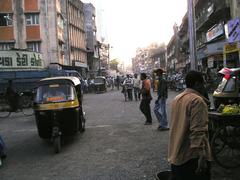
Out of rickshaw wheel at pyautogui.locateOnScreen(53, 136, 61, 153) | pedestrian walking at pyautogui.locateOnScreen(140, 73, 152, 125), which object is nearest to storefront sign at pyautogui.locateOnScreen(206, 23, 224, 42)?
pedestrian walking at pyautogui.locateOnScreen(140, 73, 152, 125)

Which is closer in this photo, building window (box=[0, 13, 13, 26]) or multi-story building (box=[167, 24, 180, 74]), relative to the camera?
building window (box=[0, 13, 13, 26])

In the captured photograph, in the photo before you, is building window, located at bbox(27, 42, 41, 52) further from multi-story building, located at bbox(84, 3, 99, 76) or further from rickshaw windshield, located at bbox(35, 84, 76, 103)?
rickshaw windshield, located at bbox(35, 84, 76, 103)

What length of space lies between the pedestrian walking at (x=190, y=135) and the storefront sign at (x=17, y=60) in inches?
984

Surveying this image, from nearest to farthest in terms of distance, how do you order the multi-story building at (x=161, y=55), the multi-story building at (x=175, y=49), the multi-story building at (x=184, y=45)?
the multi-story building at (x=184, y=45), the multi-story building at (x=175, y=49), the multi-story building at (x=161, y=55)

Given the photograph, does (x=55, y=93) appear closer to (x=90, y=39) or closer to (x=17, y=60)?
(x=17, y=60)

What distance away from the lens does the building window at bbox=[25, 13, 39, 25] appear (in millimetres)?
43562

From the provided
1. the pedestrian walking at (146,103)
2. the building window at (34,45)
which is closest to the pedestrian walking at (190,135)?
the pedestrian walking at (146,103)

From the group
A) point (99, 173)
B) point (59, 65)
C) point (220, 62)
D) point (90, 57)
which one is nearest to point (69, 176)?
point (99, 173)

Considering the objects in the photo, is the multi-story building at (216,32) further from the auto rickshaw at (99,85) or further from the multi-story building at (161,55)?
the multi-story building at (161,55)

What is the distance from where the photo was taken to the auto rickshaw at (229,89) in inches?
407

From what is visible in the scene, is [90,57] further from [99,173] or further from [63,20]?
[99,173]

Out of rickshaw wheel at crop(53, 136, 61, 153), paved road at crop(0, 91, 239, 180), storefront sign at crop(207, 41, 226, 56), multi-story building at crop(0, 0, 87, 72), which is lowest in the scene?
paved road at crop(0, 91, 239, 180)

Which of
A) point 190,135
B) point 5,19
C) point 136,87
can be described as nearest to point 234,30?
point 190,135

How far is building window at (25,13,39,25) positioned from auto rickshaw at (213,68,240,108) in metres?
35.3
